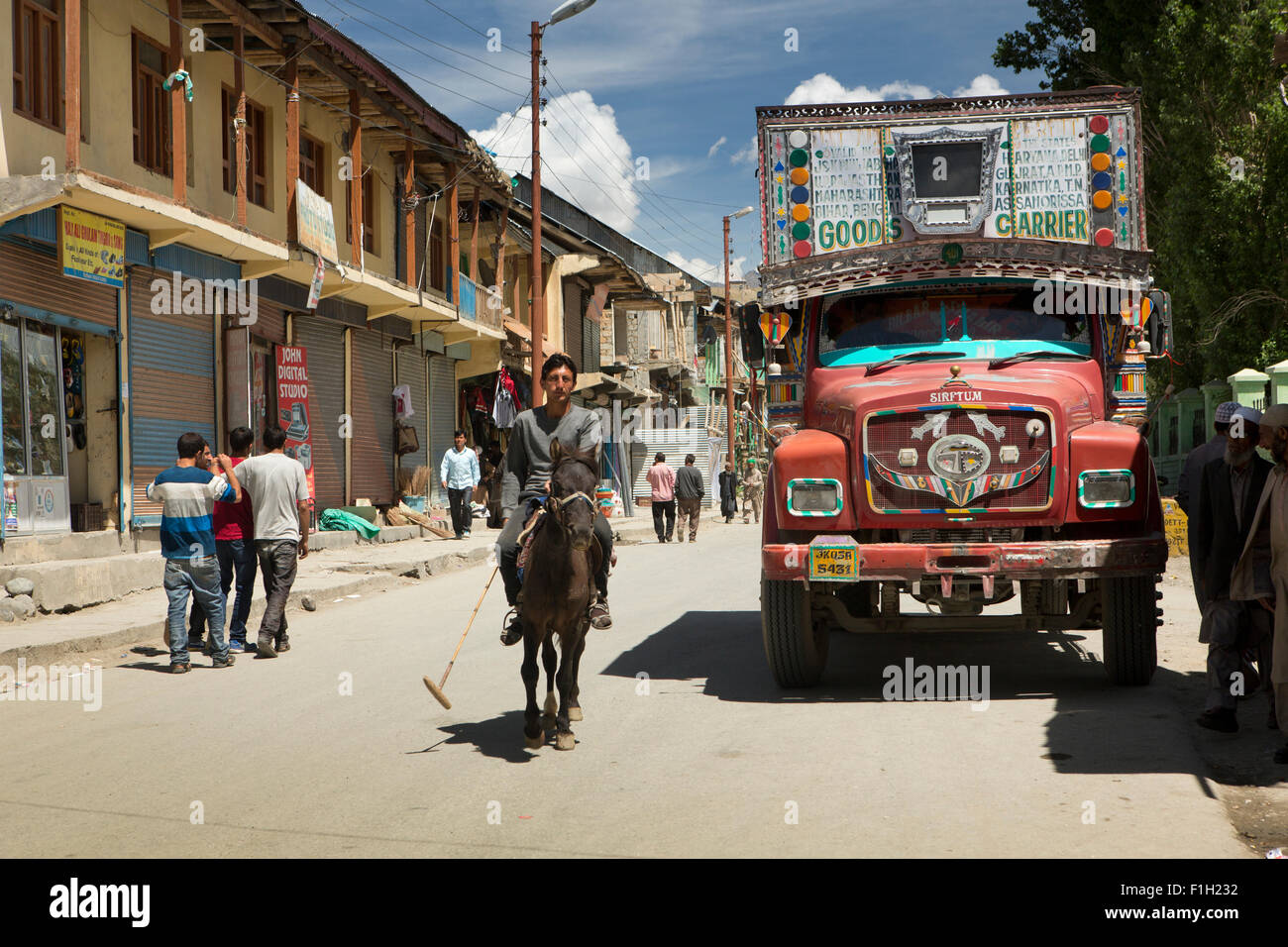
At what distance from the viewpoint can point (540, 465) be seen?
7145mm

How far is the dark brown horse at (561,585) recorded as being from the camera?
21.5 ft

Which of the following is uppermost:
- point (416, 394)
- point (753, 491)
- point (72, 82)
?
point (72, 82)

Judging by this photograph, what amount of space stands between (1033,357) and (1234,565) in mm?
2556

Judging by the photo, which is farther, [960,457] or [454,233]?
[454,233]

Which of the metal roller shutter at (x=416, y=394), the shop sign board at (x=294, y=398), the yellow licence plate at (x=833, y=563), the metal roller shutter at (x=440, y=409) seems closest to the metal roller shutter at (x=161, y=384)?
the shop sign board at (x=294, y=398)

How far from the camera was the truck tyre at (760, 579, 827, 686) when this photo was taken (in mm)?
8336

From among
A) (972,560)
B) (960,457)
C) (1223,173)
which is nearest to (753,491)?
(1223,173)

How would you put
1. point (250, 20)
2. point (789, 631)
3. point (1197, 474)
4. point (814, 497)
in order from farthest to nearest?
point (250, 20), point (789, 631), point (814, 497), point (1197, 474)

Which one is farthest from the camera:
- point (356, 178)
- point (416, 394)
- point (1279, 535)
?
point (416, 394)

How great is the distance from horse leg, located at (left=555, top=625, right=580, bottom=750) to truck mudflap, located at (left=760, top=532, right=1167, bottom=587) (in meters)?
1.59

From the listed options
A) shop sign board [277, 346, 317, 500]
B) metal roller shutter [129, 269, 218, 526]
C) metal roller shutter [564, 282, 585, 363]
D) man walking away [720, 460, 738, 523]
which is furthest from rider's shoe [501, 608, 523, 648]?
metal roller shutter [564, 282, 585, 363]

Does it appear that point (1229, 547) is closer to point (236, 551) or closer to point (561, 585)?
point (561, 585)

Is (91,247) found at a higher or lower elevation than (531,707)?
higher

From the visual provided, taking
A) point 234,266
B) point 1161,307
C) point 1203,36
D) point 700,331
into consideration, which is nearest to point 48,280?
point 234,266
